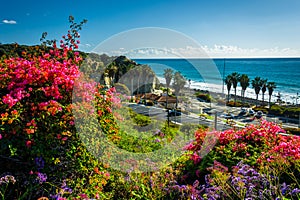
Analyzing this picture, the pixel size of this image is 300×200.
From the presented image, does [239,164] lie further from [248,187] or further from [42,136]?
[42,136]

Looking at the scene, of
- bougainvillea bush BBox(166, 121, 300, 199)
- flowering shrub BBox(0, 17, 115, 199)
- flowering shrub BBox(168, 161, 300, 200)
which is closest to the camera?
flowering shrub BBox(168, 161, 300, 200)

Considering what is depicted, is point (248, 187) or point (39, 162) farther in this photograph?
point (39, 162)

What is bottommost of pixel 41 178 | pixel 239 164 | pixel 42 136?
pixel 41 178

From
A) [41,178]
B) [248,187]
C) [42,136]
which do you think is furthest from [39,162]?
[248,187]

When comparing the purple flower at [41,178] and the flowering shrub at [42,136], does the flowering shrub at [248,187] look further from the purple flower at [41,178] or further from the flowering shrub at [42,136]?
the purple flower at [41,178]

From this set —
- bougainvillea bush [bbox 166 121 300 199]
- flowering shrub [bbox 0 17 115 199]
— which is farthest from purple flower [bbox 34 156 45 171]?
bougainvillea bush [bbox 166 121 300 199]

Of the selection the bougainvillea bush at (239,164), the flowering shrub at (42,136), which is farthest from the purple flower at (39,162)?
the bougainvillea bush at (239,164)

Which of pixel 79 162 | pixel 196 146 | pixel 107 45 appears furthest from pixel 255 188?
pixel 107 45

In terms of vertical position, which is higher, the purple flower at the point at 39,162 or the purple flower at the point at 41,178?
the purple flower at the point at 39,162

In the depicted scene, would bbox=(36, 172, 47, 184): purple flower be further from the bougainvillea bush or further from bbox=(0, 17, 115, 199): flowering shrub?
the bougainvillea bush

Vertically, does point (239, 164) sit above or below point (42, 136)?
below

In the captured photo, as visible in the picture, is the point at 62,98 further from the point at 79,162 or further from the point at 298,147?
the point at 298,147

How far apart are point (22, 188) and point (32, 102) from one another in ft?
3.19

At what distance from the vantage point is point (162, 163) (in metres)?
4.17
